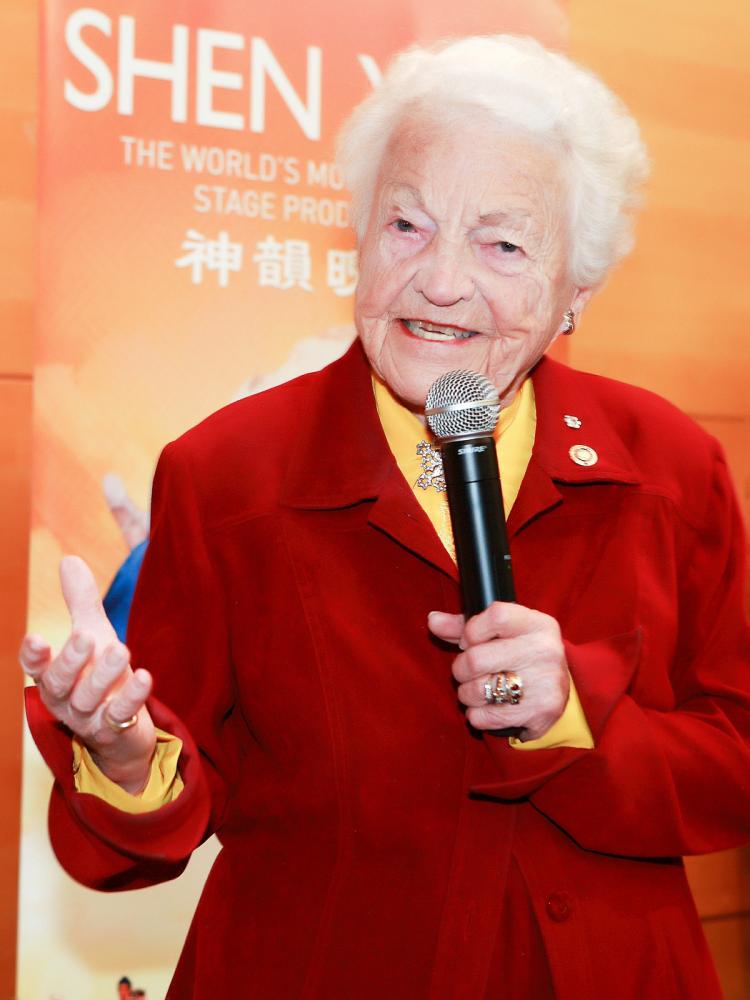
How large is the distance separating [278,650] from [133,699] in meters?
0.32

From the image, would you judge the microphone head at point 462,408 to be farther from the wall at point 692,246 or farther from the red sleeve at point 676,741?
the wall at point 692,246

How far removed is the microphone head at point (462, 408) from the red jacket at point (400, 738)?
0.78ft

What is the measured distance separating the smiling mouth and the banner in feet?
4.81

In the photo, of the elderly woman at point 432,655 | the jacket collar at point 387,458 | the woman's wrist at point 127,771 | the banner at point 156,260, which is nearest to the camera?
the woman's wrist at point 127,771

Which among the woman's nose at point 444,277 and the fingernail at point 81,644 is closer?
the fingernail at point 81,644

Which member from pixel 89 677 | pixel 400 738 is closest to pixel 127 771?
pixel 89 677

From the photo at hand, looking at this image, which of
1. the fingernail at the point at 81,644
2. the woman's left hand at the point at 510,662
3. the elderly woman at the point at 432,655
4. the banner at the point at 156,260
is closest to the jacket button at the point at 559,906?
the elderly woman at the point at 432,655

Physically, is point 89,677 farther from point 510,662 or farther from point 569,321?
point 569,321

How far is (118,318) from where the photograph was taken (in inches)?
110

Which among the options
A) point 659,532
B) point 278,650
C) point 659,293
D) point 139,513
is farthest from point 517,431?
point 659,293

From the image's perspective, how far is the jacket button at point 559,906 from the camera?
1.39 meters

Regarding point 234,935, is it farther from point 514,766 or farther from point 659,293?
point 659,293

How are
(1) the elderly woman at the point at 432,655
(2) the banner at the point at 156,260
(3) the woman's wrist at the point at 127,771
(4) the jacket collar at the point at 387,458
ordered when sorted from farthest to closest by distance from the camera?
1. (2) the banner at the point at 156,260
2. (4) the jacket collar at the point at 387,458
3. (1) the elderly woman at the point at 432,655
4. (3) the woman's wrist at the point at 127,771

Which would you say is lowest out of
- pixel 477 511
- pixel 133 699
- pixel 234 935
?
pixel 234 935
